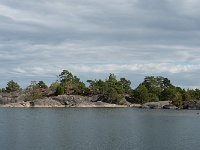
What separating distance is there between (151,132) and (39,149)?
33762 mm

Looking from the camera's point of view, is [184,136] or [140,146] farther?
[184,136]

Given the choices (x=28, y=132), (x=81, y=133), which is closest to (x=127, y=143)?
(x=81, y=133)

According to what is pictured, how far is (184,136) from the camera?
8244 centimetres

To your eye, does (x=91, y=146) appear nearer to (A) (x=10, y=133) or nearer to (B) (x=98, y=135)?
(B) (x=98, y=135)

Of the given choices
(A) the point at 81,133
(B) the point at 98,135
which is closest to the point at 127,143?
(B) the point at 98,135

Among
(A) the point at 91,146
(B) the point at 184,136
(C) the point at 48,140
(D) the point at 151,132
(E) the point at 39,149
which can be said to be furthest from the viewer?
(D) the point at 151,132

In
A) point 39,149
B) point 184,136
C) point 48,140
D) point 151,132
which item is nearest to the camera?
Result: point 39,149

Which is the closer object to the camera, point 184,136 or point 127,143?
point 127,143

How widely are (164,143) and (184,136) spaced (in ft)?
41.3

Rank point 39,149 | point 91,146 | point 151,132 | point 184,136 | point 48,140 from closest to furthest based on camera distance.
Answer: point 39,149 < point 91,146 < point 48,140 < point 184,136 < point 151,132

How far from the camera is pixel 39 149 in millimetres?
63375

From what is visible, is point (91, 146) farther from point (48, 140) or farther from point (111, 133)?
point (111, 133)

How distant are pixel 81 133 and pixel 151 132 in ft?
52.5

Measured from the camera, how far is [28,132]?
8750 cm
